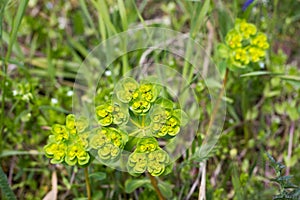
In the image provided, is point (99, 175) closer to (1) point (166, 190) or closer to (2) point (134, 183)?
(2) point (134, 183)

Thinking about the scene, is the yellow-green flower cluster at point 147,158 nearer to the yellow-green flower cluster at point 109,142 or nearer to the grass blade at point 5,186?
the yellow-green flower cluster at point 109,142

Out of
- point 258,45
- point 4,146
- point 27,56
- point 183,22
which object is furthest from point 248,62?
point 27,56

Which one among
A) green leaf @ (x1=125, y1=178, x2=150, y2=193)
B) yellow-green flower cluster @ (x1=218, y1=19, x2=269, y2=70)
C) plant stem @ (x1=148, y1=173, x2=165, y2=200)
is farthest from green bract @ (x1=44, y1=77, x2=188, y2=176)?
yellow-green flower cluster @ (x1=218, y1=19, x2=269, y2=70)

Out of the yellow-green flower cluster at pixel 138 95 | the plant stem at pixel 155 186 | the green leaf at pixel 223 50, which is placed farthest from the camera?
the green leaf at pixel 223 50

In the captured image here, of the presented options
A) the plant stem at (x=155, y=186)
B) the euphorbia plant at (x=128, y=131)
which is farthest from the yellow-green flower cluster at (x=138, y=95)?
the plant stem at (x=155, y=186)

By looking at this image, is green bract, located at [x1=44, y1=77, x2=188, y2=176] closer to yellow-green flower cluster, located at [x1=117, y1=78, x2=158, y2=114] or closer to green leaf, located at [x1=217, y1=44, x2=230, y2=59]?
yellow-green flower cluster, located at [x1=117, y1=78, x2=158, y2=114]

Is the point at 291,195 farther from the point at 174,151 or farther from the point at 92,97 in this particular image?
the point at 92,97
